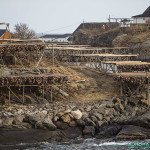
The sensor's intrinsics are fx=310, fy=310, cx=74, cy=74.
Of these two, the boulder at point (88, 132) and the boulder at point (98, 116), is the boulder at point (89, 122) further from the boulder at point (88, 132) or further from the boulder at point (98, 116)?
the boulder at point (98, 116)

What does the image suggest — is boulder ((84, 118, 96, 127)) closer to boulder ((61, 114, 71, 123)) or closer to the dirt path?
boulder ((61, 114, 71, 123))

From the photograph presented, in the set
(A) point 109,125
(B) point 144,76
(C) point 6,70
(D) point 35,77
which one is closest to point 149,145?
(A) point 109,125

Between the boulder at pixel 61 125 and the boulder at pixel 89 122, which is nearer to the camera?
the boulder at pixel 61 125

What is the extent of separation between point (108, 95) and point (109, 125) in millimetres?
6691

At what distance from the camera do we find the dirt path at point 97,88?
29.8m

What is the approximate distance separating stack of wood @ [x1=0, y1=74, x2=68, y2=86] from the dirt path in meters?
2.96

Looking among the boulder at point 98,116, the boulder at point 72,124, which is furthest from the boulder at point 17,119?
the boulder at point 98,116

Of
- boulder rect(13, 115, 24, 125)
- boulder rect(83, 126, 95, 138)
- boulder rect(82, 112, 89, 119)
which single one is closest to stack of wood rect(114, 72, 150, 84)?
boulder rect(82, 112, 89, 119)

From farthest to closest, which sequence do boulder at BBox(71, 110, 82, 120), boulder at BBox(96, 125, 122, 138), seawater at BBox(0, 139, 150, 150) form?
boulder at BBox(71, 110, 82, 120) → boulder at BBox(96, 125, 122, 138) → seawater at BBox(0, 139, 150, 150)

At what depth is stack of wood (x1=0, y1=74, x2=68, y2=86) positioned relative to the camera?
26.4 metres

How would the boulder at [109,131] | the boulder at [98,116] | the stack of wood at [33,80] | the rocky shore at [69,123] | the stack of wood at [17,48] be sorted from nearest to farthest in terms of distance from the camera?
the rocky shore at [69,123]
the boulder at [109,131]
the boulder at [98,116]
the stack of wood at [33,80]
the stack of wood at [17,48]

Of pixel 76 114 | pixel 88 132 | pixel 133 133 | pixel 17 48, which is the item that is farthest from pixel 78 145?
pixel 17 48

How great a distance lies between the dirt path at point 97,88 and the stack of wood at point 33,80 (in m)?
2.96

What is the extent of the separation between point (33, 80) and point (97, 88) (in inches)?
323
